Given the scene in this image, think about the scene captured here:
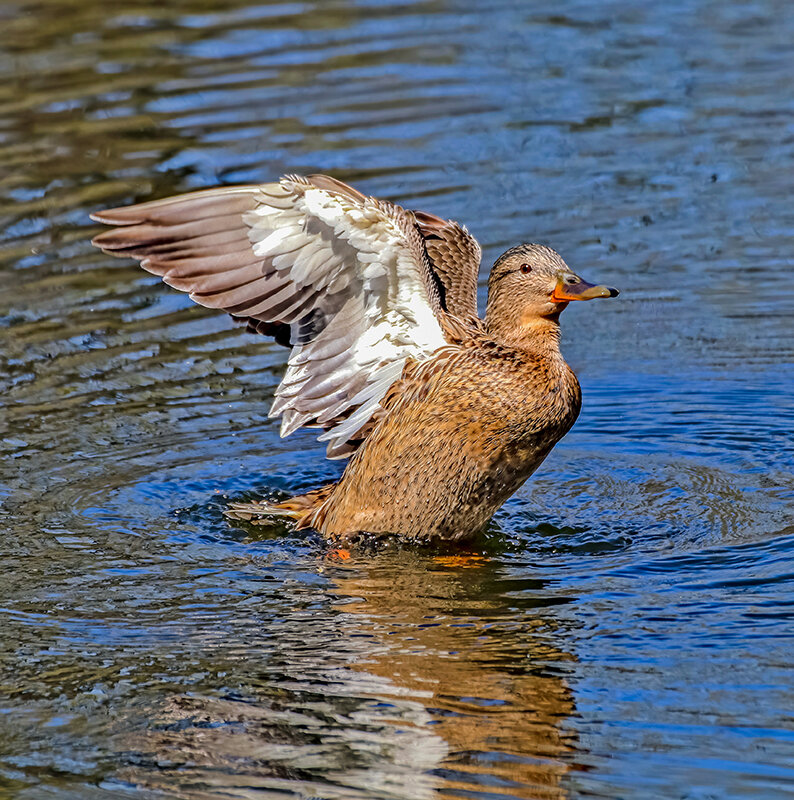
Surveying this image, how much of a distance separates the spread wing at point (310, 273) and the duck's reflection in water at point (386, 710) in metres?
1.27

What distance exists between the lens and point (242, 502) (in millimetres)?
8398

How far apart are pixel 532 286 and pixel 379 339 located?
2.70ft

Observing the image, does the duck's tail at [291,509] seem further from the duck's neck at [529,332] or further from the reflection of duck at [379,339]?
the duck's neck at [529,332]

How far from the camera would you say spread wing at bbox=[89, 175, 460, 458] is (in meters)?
7.09

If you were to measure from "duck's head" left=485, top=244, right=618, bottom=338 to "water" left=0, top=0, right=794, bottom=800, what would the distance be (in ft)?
3.57

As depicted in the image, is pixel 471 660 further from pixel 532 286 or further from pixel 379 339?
pixel 532 286

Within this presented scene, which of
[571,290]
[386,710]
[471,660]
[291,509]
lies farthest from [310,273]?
[386,710]

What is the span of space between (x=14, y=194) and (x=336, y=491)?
17.7 ft

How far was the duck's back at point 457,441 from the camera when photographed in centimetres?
750

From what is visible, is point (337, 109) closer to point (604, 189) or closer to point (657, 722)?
point (604, 189)

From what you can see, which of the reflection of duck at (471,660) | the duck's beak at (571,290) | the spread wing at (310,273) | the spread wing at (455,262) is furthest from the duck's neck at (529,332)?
the reflection of duck at (471,660)

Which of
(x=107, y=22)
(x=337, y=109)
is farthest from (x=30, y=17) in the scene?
(x=337, y=109)

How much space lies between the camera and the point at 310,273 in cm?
746

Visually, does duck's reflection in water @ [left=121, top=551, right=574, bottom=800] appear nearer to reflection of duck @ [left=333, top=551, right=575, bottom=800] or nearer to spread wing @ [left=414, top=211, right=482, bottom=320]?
reflection of duck @ [left=333, top=551, right=575, bottom=800]
